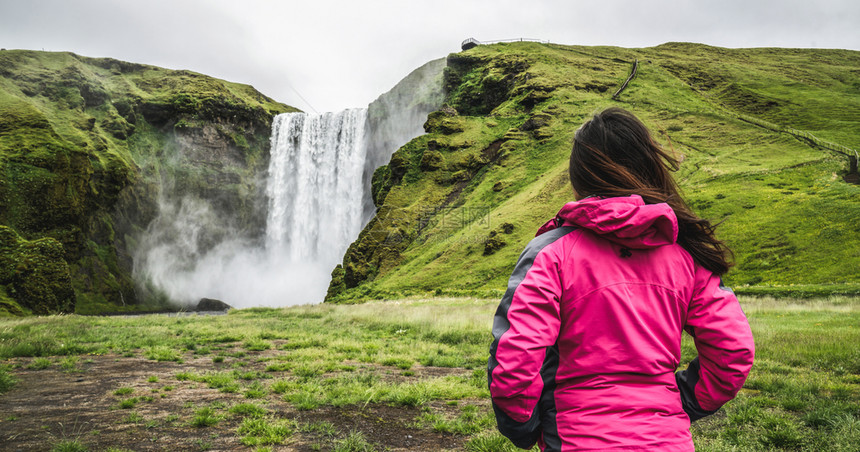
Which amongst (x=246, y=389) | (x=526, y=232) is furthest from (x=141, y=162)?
(x=246, y=389)

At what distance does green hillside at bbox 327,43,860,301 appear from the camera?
31453 millimetres

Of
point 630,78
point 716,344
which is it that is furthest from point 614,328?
point 630,78

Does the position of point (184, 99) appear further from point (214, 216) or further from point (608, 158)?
point (608, 158)

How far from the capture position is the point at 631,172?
2531mm

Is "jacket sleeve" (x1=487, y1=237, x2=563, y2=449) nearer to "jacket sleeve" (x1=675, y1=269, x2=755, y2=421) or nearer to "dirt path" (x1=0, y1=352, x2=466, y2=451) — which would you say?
"jacket sleeve" (x1=675, y1=269, x2=755, y2=421)

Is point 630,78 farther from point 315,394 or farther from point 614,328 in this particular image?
point 614,328

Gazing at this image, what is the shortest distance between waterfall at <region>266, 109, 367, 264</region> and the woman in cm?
6610

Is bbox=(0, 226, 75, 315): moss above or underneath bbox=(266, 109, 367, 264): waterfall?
underneath

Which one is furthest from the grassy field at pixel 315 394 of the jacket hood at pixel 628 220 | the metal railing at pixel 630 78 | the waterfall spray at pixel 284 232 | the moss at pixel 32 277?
the metal railing at pixel 630 78

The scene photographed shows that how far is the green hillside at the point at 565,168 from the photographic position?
1238 inches

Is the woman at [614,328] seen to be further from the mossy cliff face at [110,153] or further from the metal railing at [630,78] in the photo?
the metal railing at [630,78]

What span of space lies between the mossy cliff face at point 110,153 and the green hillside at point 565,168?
33.5m

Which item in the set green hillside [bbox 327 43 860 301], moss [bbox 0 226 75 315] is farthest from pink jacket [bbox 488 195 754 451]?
moss [bbox 0 226 75 315]

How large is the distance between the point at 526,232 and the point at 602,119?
137 ft
